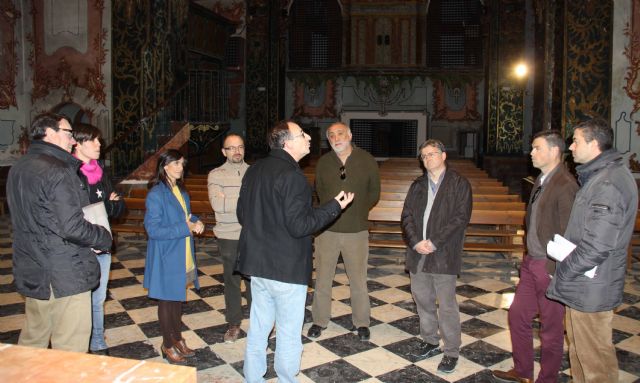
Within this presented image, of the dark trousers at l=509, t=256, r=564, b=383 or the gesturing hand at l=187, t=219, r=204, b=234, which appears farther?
the gesturing hand at l=187, t=219, r=204, b=234

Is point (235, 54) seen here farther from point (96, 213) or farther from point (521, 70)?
point (96, 213)

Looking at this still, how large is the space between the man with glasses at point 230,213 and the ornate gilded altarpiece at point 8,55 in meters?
9.30

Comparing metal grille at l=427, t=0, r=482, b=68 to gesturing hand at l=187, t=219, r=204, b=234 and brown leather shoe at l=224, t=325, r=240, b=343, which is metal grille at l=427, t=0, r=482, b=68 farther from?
gesturing hand at l=187, t=219, r=204, b=234

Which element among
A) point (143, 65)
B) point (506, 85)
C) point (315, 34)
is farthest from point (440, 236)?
point (315, 34)

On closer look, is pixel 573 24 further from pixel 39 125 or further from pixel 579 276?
pixel 39 125

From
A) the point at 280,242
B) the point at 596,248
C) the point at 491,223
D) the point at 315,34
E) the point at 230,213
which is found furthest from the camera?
the point at 315,34

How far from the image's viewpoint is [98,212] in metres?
3.55

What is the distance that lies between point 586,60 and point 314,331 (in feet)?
22.7

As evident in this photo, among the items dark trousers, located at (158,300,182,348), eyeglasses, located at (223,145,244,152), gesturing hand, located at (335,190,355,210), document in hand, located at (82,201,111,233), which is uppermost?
eyeglasses, located at (223,145,244,152)

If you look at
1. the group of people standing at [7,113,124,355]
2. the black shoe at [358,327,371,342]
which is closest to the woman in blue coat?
the group of people standing at [7,113,124,355]

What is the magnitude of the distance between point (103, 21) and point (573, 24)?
342 inches

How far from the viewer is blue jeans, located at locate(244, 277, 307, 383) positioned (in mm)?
2994

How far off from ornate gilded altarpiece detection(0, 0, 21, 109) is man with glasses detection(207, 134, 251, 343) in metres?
9.30

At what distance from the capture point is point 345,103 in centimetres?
1606
